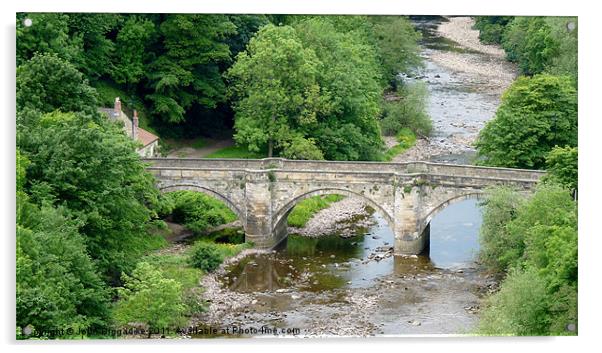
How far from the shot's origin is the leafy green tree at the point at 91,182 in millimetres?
33031

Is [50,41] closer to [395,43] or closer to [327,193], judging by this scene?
[327,193]

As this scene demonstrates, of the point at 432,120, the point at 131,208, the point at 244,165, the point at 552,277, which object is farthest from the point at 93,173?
the point at 432,120

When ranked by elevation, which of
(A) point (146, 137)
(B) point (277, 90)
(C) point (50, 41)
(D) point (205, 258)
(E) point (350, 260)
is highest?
(C) point (50, 41)

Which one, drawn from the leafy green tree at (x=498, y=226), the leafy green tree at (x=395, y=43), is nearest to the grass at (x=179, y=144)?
the leafy green tree at (x=395, y=43)

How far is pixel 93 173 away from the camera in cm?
3412

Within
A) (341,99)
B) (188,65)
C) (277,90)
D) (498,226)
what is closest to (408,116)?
(341,99)

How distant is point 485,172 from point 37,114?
15.5 meters

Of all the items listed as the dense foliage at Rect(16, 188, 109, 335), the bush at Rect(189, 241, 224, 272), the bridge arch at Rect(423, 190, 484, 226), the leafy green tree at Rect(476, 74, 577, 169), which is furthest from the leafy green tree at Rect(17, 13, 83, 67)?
the leafy green tree at Rect(476, 74, 577, 169)

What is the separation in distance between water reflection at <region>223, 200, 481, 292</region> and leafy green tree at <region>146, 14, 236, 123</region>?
10.5 meters

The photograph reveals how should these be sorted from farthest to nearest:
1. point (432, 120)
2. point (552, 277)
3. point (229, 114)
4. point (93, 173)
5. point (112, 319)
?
point (432, 120) < point (229, 114) < point (93, 173) < point (112, 319) < point (552, 277)

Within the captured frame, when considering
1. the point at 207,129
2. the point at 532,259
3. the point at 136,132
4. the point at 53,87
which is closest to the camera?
the point at 532,259

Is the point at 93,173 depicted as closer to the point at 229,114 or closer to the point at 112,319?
the point at 112,319

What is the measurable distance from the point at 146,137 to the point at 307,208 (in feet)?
22.7

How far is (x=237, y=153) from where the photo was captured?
172ft
